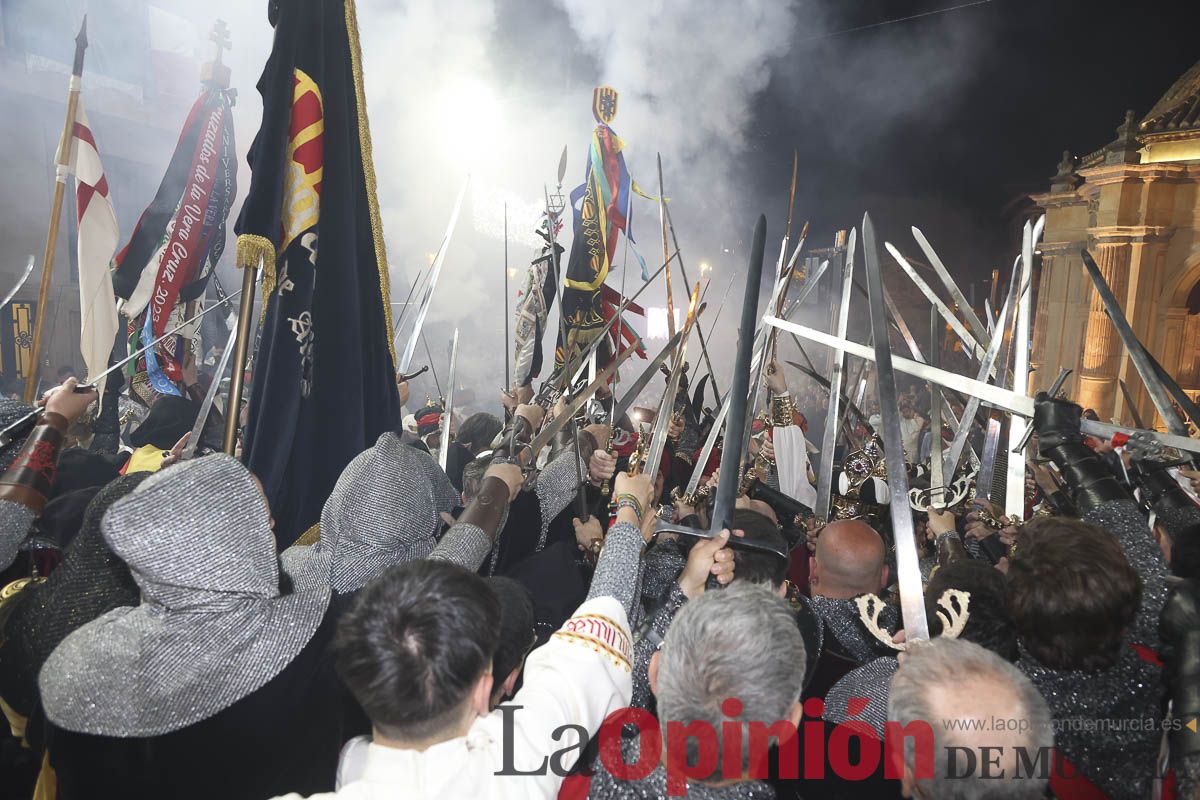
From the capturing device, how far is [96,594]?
1.62m

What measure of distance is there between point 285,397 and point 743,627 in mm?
1896

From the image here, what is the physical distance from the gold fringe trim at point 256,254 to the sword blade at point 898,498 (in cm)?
189

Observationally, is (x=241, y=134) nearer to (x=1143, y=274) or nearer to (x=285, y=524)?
(x=285, y=524)

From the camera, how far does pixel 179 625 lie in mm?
1245

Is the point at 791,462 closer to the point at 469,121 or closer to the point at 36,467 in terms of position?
the point at 36,467

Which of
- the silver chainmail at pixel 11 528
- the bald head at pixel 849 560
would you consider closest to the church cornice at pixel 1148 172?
the bald head at pixel 849 560

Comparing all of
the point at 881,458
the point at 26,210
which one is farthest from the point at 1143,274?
the point at 26,210

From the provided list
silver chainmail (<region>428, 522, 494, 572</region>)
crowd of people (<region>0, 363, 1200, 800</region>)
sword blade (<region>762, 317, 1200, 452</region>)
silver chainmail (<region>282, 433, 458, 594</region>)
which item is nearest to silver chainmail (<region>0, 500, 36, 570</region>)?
crowd of people (<region>0, 363, 1200, 800</region>)

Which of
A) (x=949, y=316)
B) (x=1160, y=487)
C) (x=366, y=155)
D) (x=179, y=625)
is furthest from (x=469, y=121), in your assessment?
(x=179, y=625)

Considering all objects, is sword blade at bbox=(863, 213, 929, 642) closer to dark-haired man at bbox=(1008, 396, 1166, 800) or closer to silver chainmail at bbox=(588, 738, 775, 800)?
dark-haired man at bbox=(1008, 396, 1166, 800)

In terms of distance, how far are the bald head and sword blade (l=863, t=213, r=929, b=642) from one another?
1.14ft

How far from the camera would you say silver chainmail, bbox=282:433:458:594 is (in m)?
1.85

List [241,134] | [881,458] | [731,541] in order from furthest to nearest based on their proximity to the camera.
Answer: [241,134] → [881,458] → [731,541]

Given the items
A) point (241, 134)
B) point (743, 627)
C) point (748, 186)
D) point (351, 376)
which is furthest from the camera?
point (748, 186)
